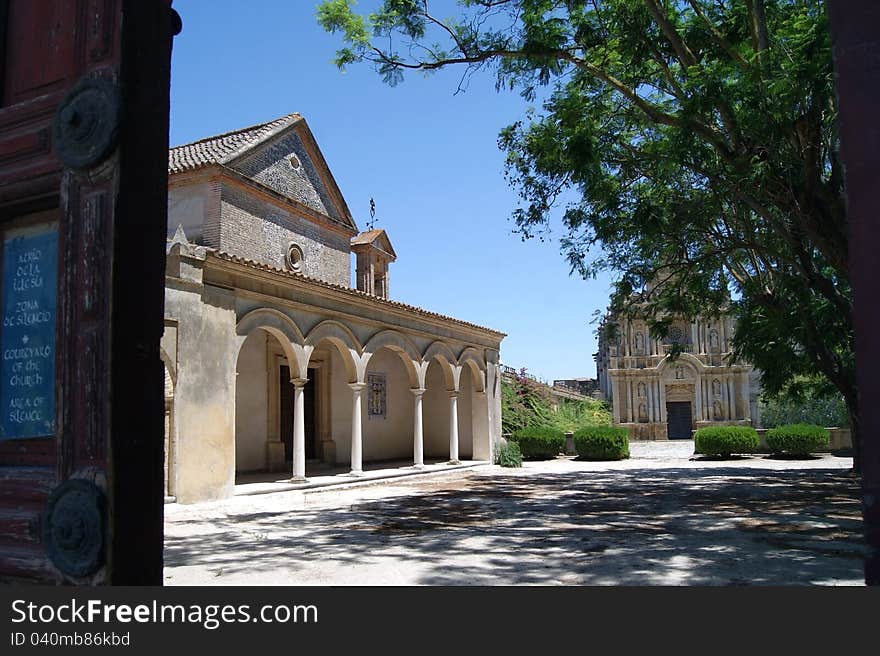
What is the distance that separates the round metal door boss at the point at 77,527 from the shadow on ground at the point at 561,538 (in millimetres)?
3325

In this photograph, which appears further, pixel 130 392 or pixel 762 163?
pixel 762 163

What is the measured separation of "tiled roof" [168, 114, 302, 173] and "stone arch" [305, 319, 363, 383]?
5266 millimetres

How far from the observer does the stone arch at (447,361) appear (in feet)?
62.7

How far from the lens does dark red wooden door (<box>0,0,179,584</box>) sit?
271 centimetres

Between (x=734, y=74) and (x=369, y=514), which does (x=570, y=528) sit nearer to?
(x=369, y=514)

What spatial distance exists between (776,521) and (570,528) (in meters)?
2.92

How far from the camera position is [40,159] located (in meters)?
3.07

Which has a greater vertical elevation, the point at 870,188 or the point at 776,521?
the point at 870,188

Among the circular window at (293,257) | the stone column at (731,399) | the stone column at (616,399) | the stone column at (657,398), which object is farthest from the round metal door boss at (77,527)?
the stone column at (731,399)

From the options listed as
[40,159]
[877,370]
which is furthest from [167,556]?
[877,370]

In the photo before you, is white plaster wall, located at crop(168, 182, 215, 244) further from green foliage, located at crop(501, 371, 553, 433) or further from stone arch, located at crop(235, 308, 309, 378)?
green foliage, located at crop(501, 371, 553, 433)

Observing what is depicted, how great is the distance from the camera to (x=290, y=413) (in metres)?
17.8

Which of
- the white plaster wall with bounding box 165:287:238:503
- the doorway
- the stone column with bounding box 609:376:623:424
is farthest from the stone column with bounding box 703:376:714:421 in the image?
the white plaster wall with bounding box 165:287:238:503

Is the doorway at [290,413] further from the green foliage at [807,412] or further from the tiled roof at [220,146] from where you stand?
the green foliage at [807,412]
